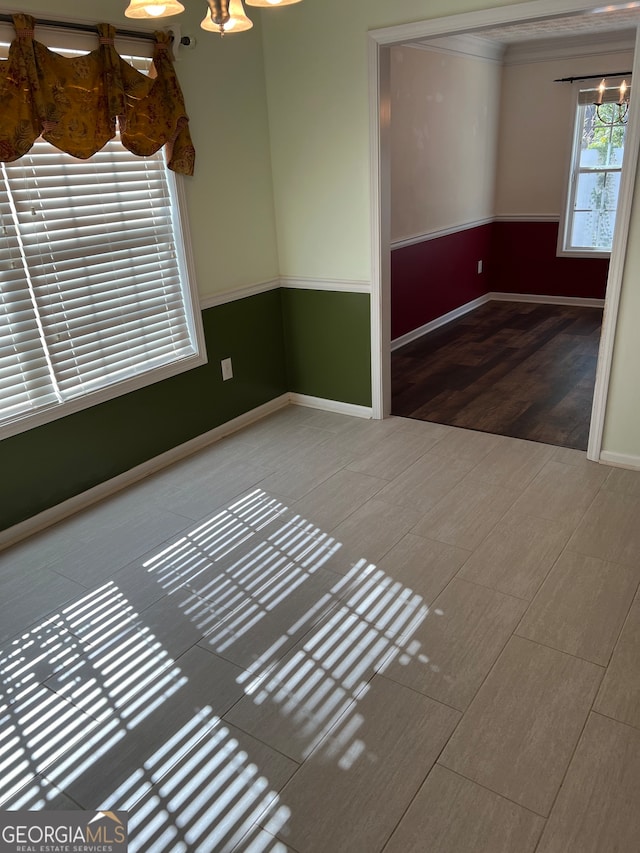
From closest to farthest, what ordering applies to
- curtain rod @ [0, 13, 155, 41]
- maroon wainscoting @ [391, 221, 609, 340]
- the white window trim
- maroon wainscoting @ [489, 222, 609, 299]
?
curtain rod @ [0, 13, 155, 41] < maroon wainscoting @ [391, 221, 609, 340] < the white window trim < maroon wainscoting @ [489, 222, 609, 299]

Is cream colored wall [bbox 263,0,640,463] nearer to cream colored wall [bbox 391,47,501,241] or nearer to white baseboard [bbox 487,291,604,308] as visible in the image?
cream colored wall [bbox 391,47,501,241]

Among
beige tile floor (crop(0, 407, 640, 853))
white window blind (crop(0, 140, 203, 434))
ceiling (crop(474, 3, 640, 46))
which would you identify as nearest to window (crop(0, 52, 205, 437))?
white window blind (crop(0, 140, 203, 434))

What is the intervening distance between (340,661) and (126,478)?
170 cm

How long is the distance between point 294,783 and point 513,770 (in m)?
0.58

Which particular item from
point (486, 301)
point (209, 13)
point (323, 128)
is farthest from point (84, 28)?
point (486, 301)

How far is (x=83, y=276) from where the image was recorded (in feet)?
Result: 9.56

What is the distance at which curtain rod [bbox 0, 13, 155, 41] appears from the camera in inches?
94.7

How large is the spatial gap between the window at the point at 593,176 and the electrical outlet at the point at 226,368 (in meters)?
4.14

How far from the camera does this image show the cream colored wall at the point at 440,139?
4.74 metres

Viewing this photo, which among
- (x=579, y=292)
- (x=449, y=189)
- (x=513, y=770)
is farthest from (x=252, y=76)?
(x=579, y=292)

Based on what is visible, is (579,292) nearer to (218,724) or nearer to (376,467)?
(376,467)

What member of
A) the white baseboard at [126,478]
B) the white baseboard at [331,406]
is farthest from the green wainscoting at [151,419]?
the white baseboard at [331,406]

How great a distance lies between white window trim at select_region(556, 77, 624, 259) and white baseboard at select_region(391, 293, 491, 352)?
2.96 ft

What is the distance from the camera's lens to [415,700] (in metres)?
1.91
